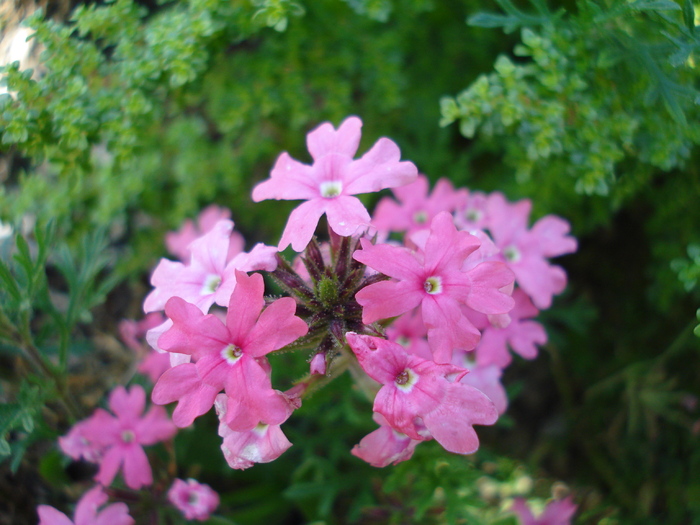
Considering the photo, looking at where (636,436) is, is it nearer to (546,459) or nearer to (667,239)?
(546,459)

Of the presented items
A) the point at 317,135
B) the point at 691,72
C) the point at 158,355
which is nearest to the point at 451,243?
the point at 317,135

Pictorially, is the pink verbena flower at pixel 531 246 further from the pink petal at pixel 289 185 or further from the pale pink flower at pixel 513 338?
the pink petal at pixel 289 185

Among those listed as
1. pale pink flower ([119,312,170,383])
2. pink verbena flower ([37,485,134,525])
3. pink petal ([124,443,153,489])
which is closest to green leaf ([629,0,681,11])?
pale pink flower ([119,312,170,383])

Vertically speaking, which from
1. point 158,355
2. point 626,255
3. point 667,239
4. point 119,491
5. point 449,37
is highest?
point 449,37

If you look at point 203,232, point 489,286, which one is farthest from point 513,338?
point 203,232

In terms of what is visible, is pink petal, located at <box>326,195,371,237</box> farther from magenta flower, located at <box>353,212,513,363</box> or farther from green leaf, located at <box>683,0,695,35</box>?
green leaf, located at <box>683,0,695,35</box>

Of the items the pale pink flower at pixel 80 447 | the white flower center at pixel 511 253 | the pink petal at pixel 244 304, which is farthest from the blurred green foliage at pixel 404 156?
the pink petal at pixel 244 304

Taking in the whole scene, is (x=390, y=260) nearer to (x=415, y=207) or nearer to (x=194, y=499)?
(x=415, y=207)

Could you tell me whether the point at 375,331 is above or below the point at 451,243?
below
